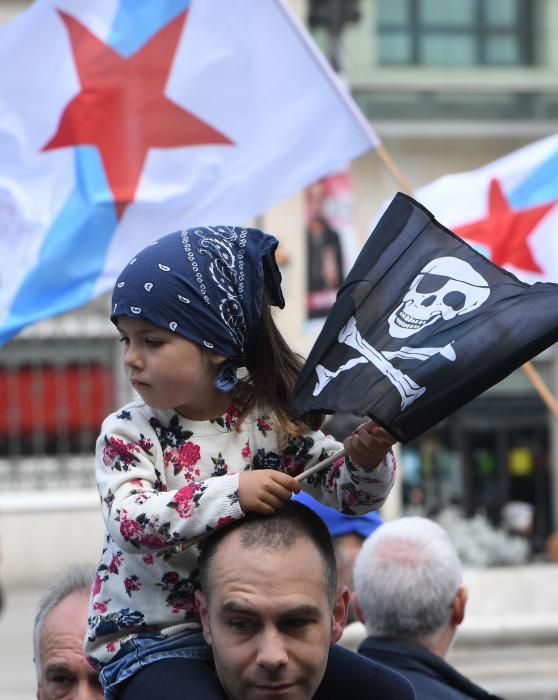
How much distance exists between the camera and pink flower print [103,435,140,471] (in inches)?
94.7

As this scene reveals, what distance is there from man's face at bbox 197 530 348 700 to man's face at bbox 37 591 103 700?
1.08m

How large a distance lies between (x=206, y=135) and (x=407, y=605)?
271 cm

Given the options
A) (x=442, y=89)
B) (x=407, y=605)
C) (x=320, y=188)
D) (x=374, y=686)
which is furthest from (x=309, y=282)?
(x=374, y=686)

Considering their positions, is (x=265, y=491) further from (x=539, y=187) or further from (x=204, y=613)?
(x=539, y=187)

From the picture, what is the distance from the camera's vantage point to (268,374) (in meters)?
2.53

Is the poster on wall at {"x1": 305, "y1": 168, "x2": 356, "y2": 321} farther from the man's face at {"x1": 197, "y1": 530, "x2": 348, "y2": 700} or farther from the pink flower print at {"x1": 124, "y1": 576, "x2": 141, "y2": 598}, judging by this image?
the man's face at {"x1": 197, "y1": 530, "x2": 348, "y2": 700}

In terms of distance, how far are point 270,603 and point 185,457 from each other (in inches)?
12.8

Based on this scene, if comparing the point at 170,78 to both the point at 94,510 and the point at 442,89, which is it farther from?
the point at 442,89

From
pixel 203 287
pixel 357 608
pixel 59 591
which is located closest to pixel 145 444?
pixel 203 287

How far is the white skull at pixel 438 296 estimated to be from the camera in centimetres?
226

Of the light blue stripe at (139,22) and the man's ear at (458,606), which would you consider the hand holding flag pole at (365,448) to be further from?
the light blue stripe at (139,22)

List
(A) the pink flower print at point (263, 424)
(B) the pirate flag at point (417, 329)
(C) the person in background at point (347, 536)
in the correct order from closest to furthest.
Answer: (B) the pirate flag at point (417, 329), (A) the pink flower print at point (263, 424), (C) the person in background at point (347, 536)

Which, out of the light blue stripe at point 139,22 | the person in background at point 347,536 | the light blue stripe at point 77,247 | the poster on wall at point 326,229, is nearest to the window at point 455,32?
the poster on wall at point 326,229

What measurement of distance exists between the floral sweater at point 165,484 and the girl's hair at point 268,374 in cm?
2
